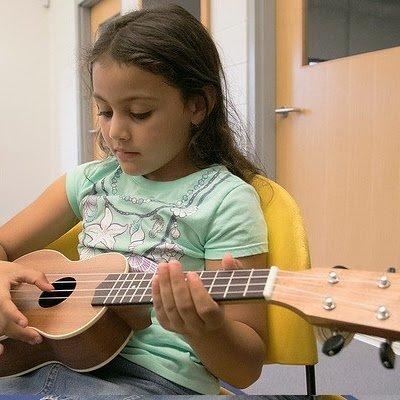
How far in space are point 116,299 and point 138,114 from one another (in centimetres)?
30

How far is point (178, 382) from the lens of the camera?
809 mm

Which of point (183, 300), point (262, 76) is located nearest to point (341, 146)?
point (262, 76)

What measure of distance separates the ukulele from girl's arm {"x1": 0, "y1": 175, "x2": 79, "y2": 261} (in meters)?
0.07

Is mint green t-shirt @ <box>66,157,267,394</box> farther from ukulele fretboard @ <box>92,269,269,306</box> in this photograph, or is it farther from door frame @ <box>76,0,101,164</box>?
door frame @ <box>76,0,101,164</box>

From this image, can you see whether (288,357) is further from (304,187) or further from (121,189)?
(304,187)

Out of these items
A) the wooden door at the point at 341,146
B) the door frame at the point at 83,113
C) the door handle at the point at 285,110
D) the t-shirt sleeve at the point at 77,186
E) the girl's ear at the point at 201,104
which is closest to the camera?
the girl's ear at the point at 201,104

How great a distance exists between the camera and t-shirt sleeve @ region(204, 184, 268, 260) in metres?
0.84

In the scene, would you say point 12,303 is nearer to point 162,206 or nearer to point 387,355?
point 162,206

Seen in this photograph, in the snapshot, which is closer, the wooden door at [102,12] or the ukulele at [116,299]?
the ukulele at [116,299]

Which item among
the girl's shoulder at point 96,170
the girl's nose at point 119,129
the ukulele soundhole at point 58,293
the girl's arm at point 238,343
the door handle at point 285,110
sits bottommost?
the girl's arm at point 238,343

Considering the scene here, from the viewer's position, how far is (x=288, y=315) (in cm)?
86

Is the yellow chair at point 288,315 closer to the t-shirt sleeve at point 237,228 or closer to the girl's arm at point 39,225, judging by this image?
the t-shirt sleeve at point 237,228

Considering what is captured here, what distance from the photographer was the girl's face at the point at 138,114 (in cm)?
88

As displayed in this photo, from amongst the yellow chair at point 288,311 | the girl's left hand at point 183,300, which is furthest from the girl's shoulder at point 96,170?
the girl's left hand at point 183,300
